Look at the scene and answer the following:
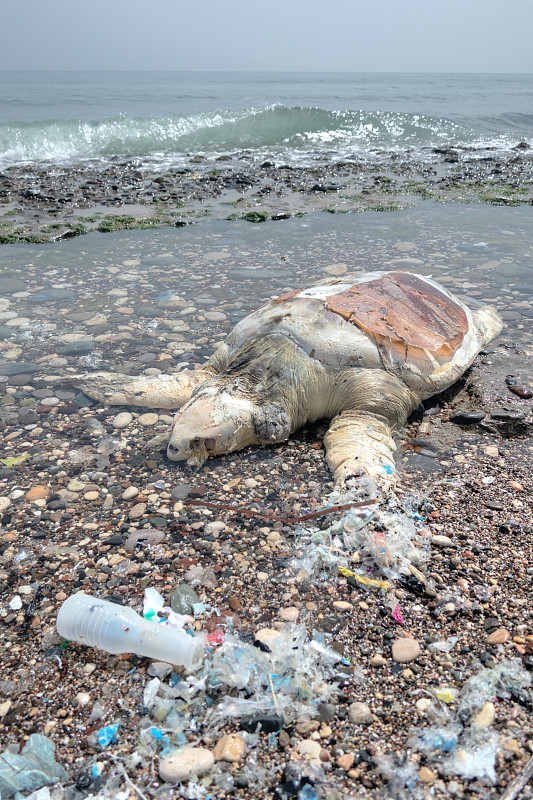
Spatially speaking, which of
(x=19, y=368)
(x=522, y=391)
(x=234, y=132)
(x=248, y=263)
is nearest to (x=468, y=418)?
(x=522, y=391)

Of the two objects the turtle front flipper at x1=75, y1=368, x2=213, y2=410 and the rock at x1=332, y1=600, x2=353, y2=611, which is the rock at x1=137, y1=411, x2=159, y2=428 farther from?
the rock at x1=332, y1=600, x2=353, y2=611

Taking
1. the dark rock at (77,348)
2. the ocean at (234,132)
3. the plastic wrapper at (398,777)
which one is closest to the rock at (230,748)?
the plastic wrapper at (398,777)

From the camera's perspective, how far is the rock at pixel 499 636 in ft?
6.53

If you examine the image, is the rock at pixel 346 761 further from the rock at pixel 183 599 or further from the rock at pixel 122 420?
the rock at pixel 122 420

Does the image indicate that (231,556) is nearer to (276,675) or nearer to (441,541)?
(276,675)

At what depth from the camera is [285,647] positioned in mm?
1995

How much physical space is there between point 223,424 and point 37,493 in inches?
41.7

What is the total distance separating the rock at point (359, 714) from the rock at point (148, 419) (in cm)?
221

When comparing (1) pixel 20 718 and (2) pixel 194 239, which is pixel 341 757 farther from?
(2) pixel 194 239

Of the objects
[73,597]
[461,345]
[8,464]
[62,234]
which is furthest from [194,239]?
[73,597]

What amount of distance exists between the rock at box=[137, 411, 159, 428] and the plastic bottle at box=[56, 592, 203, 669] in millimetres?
1574

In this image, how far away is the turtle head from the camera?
3.12m

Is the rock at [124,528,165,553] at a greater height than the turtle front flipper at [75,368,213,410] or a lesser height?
lesser

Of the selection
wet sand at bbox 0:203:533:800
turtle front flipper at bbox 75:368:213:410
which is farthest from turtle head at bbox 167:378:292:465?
turtle front flipper at bbox 75:368:213:410
